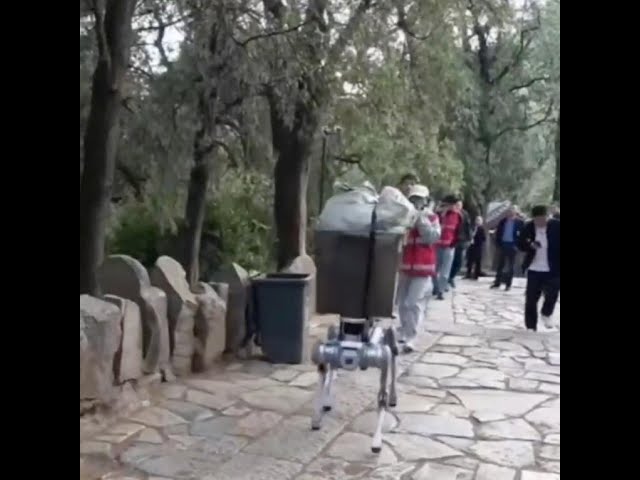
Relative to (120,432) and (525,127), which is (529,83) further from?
(120,432)

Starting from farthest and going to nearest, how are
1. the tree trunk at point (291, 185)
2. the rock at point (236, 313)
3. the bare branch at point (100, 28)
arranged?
the tree trunk at point (291, 185), the rock at point (236, 313), the bare branch at point (100, 28)

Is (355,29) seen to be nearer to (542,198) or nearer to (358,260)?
(358,260)

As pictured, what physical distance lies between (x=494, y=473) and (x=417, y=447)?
2.03 ft

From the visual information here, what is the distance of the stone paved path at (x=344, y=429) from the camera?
500cm

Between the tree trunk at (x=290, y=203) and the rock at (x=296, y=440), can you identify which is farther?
the tree trunk at (x=290, y=203)

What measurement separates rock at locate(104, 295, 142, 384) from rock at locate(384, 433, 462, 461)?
1.91m

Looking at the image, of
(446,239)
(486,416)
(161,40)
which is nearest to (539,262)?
(446,239)

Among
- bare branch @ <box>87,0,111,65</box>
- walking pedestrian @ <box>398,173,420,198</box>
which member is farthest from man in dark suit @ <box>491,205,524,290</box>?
bare branch @ <box>87,0,111,65</box>

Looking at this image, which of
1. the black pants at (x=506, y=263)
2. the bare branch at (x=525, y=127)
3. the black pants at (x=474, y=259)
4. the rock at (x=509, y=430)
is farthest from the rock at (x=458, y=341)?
the bare branch at (x=525, y=127)

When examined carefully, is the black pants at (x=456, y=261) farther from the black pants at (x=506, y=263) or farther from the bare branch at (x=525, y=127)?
the bare branch at (x=525, y=127)

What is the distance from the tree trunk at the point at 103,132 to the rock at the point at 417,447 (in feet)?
9.89

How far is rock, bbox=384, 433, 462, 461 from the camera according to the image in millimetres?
5320

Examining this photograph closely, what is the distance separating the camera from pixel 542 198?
1190 inches

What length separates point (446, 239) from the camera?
1305 cm
